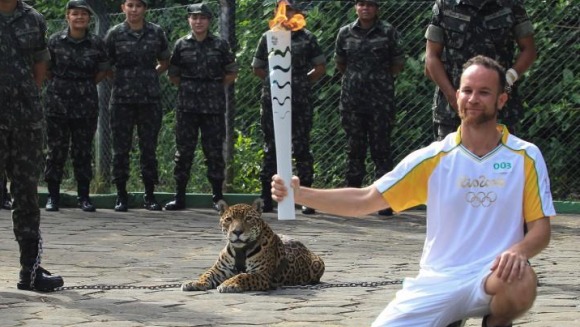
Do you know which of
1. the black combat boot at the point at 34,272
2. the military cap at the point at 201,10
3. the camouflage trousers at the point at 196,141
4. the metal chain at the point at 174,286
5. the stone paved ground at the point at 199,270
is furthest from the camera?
the camouflage trousers at the point at 196,141

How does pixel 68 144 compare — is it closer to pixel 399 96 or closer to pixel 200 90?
pixel 200 90

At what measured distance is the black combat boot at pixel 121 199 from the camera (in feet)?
50.1

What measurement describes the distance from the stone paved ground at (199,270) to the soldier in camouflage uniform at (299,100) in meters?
0.68

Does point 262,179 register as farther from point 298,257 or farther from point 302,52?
point 298,257

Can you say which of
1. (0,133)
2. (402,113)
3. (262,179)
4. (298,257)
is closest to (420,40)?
(402,113)

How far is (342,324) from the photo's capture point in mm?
7988

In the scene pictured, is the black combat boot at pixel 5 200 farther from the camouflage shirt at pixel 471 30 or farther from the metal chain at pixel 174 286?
the camouflage shirt at pixel 471 30

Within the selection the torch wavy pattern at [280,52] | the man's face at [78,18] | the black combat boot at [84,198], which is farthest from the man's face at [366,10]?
the torch wavy pattern at [280,52]

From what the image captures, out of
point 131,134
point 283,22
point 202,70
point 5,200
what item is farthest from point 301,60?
point 283,22

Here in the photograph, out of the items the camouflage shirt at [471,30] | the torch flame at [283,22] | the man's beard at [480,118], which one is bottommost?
the man's beard at [480,118]

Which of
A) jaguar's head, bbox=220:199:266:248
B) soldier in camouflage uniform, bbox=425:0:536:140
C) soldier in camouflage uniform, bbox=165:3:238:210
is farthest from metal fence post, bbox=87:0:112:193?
soldier in camouflage uniform, bbox=425:0:536:140

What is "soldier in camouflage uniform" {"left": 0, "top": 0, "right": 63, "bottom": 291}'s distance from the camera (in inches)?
352

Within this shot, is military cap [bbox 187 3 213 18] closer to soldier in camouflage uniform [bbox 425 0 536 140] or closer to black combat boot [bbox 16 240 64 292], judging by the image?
soldier in camouflage uniform [bbox 425 0 536 140]

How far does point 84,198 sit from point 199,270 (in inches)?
191
